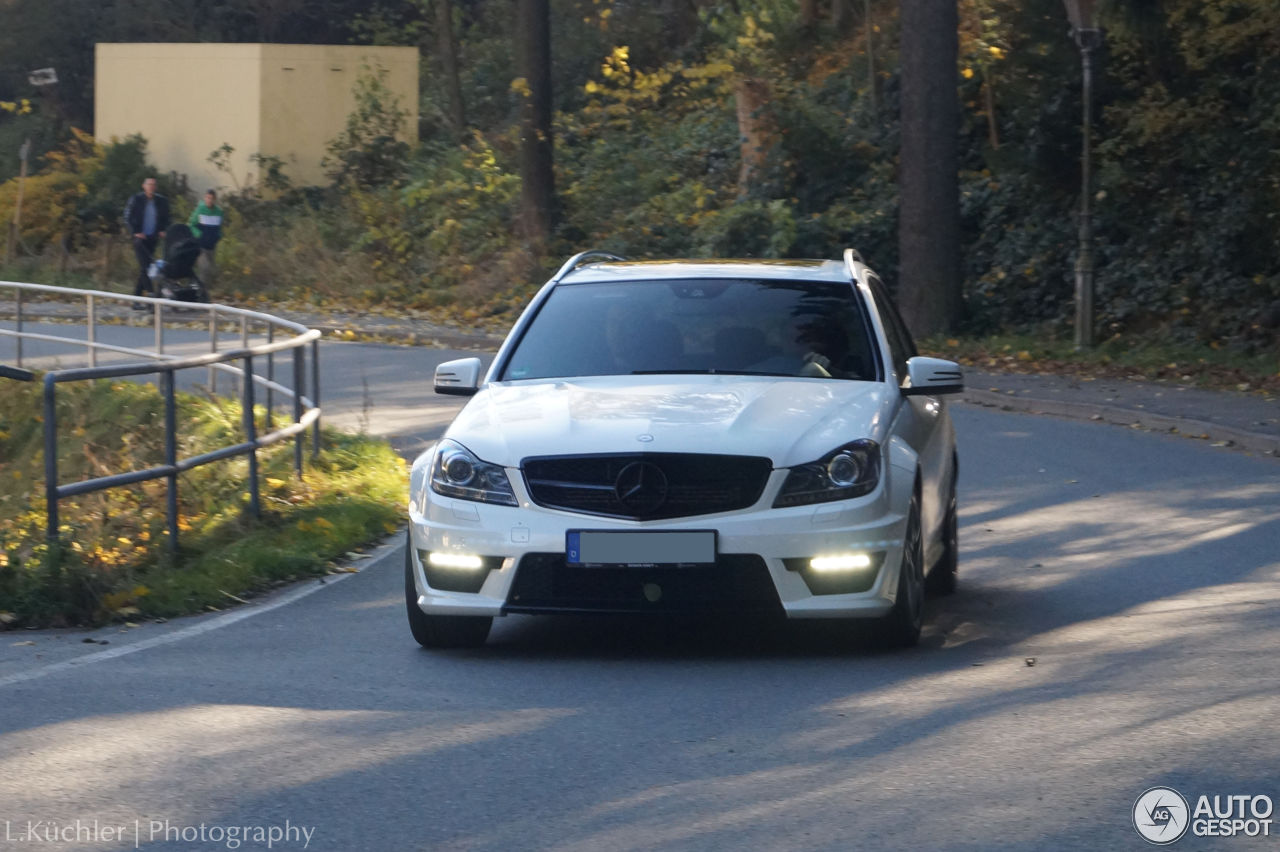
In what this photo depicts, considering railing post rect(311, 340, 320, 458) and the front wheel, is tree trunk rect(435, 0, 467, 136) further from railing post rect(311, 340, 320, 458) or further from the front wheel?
the front wheel

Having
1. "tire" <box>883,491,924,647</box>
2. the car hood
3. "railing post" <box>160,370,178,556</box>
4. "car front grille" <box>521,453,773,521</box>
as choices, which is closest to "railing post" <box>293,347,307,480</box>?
"railing post" <box>160,370,178,556</box>

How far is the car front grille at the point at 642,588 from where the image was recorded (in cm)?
718

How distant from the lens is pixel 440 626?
303 inches

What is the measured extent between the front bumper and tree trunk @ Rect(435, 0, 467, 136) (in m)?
32.6

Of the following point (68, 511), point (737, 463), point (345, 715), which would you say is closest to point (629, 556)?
point (737, 463)

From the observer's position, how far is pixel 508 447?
292 inches

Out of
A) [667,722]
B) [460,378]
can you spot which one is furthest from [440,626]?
[667,722]

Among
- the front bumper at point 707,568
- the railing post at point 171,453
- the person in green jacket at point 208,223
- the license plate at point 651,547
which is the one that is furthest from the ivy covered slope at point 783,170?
the license plate at point 651,547

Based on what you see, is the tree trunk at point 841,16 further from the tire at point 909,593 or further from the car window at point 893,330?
the tire at point 909,593

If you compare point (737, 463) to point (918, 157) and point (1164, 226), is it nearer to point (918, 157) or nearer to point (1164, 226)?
point (918, 157)

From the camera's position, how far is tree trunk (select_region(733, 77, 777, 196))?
98.1ft

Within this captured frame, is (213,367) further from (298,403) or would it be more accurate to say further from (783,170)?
(783,170)

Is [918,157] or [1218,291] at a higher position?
[918,157]

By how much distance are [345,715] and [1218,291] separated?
19.5 meters
